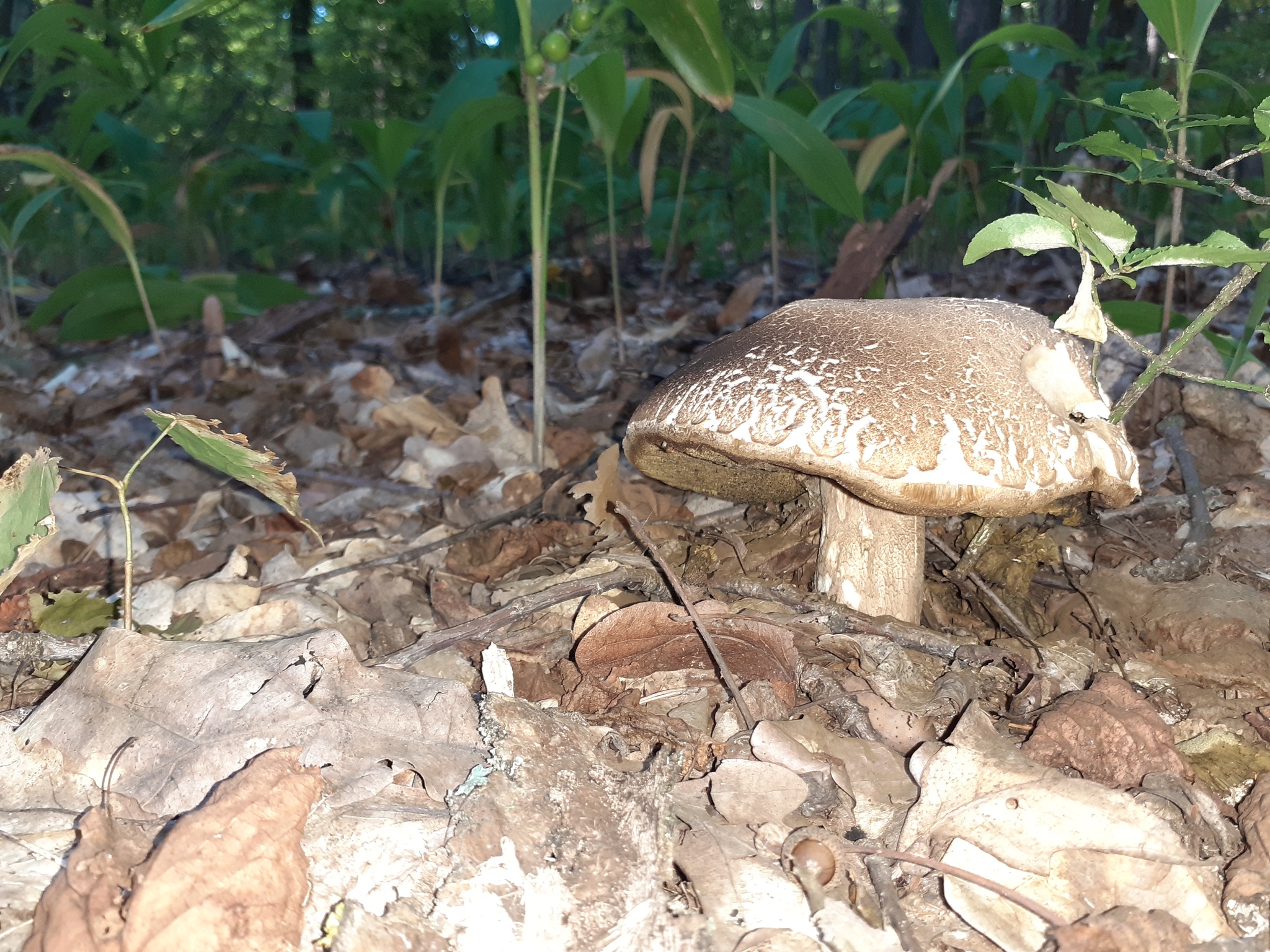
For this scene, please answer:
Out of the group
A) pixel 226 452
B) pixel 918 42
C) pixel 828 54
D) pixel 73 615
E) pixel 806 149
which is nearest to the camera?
pixel 226 452

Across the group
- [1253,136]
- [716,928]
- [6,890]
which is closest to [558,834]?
[716,928]

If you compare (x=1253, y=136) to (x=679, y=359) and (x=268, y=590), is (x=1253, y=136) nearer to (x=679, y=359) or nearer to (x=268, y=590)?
(x=679, y=359)

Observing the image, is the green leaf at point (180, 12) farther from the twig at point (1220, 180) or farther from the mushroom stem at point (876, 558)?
the twig at point (1220, 180)

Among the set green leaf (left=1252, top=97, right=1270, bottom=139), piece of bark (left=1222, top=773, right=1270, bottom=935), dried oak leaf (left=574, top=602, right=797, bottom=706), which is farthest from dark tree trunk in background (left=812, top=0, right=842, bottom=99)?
piece of bark (left=1222, top=773, right=1270, bottom=935)

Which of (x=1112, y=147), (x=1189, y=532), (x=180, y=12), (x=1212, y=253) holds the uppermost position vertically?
(x=180, y=12)

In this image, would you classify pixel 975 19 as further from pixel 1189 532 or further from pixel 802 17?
pixel 1189 532

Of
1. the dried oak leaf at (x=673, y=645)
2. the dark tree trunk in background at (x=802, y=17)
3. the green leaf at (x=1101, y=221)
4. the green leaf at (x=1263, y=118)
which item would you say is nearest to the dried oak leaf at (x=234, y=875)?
the dried oak leaf at (x=673, y=645)

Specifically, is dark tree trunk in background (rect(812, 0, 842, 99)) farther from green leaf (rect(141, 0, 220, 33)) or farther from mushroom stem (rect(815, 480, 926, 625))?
mushroom stem (rect(815, 480, 926, 625))

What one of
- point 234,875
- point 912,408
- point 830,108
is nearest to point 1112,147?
point 912,408
